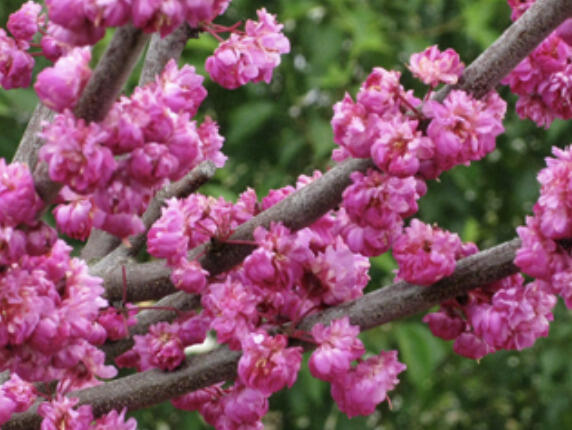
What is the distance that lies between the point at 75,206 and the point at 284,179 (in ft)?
5.01

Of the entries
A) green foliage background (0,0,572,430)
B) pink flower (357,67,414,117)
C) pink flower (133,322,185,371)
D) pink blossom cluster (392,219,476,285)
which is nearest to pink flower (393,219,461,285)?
pink blossom cluster (392,219,476,285)

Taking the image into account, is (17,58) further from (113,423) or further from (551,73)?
(551,73)

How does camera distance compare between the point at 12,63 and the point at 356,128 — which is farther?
the point at 12,63

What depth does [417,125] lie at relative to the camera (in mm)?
828

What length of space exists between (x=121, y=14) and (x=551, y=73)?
44 centimetres

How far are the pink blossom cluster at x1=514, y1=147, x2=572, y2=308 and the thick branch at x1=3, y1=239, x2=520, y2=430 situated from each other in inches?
1.9

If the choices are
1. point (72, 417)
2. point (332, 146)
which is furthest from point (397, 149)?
point (332, 146)

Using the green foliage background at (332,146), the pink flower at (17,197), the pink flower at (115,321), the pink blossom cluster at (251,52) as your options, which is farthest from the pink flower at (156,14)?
the green foliage background at (332,146)

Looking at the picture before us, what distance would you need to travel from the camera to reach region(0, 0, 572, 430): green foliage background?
2309 millimetres

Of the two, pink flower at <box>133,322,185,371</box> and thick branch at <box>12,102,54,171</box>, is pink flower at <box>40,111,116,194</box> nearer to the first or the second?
thick branch at <box>12,102,54,171</box>

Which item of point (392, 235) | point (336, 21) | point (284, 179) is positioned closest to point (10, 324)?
point (392, 235)

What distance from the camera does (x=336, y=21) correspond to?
96.6 inches

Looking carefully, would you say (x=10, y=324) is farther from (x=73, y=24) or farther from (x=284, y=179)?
(x=284, y=179)

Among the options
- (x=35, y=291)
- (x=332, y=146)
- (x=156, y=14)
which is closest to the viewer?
(x=156, y=14)
